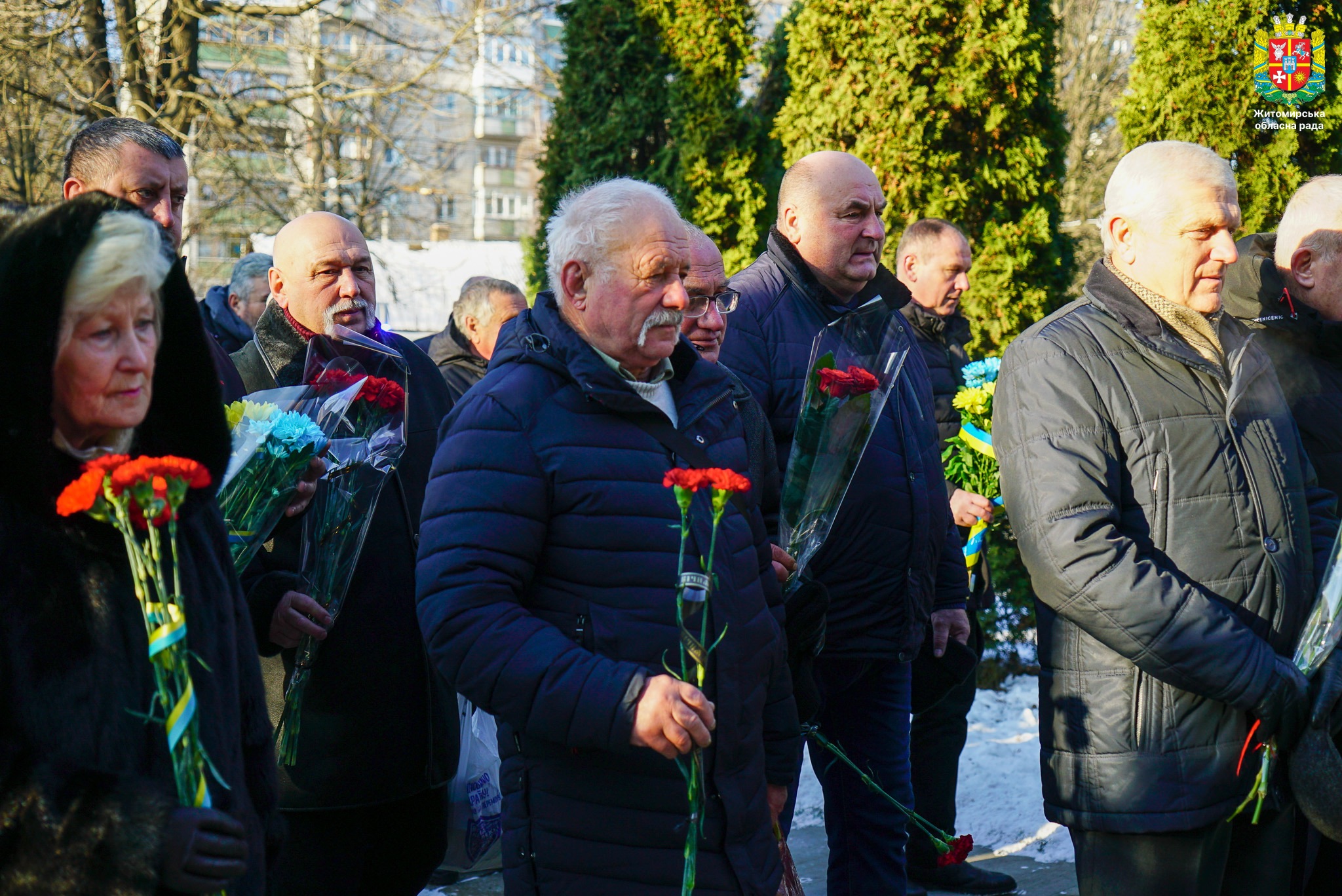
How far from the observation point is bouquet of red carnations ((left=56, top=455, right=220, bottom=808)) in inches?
68.9

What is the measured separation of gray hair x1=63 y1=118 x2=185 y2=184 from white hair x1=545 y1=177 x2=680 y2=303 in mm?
1279

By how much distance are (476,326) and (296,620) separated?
3.63 m

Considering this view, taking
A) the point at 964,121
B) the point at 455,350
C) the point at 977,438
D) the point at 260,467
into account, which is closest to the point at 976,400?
the point at 977,438

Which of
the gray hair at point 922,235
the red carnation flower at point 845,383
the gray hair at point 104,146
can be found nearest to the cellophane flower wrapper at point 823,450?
the red carnation flower at point 845,383

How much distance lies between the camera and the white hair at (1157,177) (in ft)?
10.4

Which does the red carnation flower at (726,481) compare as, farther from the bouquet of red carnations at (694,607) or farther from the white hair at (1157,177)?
the white hair at (1157,177)

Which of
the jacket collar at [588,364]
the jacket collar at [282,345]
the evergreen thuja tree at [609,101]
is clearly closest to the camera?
the jacket collar at [588,364]

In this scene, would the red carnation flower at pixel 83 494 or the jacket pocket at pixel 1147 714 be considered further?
the jacket pocket at pixel 1147 714

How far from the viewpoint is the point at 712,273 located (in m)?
3.76

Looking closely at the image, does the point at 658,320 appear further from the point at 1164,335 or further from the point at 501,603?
the point at 1164,335

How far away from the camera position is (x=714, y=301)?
12.3 feet

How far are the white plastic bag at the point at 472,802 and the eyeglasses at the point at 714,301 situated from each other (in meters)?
1.33

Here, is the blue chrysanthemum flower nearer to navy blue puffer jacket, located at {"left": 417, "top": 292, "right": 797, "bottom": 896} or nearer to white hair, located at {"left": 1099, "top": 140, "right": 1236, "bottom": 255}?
white hair, located at {"left": 1099, "top": 140, "right": 1236, "bottom": 255}

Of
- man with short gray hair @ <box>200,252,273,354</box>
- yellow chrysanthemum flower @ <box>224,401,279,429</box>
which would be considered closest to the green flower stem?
yellow chrysanthemum flower @ <box>224,401,279,429</box>
